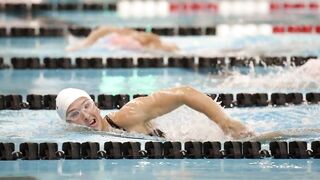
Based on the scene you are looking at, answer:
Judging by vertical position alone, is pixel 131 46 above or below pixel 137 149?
above

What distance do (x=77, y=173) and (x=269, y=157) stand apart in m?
0.94

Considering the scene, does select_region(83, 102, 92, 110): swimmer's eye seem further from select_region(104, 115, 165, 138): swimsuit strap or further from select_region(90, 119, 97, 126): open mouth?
select_region(104, 115, 165, 138): swimsuit strap

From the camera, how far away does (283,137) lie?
5.59 meters

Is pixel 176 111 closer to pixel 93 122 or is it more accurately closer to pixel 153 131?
pixel 153 131

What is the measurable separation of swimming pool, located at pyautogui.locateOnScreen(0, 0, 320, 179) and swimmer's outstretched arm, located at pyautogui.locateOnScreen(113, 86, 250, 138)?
75mm

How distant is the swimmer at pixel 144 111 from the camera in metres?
5.49

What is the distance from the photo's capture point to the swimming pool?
16.4 feet

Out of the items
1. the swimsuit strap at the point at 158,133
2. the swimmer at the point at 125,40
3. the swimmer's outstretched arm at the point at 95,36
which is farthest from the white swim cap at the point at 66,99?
the swimmer's outstretched arm at the point at 95,36

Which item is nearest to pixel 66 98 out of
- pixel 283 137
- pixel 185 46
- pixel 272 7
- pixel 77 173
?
pixel 77 173

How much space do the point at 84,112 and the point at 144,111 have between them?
33 centimetres

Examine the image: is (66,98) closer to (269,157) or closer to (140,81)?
(269,157)

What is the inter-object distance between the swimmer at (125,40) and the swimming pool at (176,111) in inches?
3.3

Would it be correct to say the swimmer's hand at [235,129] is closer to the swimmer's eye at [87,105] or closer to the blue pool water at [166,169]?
the blue pool water at [166,169]

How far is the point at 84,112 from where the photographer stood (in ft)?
18.0
